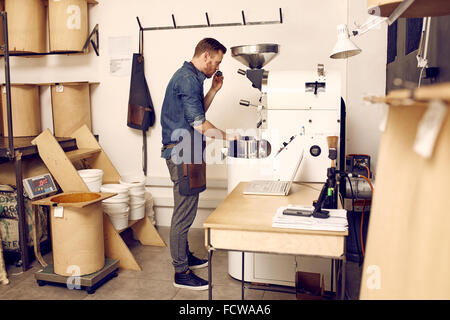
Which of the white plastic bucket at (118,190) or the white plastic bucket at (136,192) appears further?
the white plastic bucket at (136,192)

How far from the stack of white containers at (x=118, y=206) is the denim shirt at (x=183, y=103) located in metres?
0.72

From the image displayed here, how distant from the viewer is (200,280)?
2752 mm

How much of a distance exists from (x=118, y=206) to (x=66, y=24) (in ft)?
5.77

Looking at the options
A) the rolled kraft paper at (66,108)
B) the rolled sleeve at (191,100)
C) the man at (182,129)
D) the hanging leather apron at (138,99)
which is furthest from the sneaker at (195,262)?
the rolled kraft paper at (66,108)

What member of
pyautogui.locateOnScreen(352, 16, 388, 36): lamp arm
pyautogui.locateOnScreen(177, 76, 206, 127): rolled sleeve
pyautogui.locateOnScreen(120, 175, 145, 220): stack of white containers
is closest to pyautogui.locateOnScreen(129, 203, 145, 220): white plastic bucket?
pyautogui.locateOnScreen(120, 175, 145, 220): stack of white containers

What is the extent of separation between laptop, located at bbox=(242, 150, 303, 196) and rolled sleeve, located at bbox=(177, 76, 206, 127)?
0.54m

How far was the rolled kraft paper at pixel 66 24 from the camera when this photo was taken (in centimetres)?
369

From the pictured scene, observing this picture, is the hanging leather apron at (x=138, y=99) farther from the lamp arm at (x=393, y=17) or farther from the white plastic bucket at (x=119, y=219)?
the lamp arm at (x=393, y=17)

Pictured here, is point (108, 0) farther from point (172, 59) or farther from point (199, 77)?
point (199, 77)

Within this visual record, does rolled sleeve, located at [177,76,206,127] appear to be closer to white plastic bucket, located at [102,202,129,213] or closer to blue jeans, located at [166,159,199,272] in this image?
blue jeans, located at [166,159,199,272]

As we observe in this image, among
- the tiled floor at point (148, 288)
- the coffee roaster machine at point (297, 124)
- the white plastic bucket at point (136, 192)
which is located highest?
the coffee roaster machine at point (297, 124)

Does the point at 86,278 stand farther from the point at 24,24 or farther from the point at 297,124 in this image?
the point at 24,24
